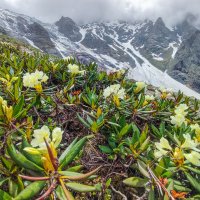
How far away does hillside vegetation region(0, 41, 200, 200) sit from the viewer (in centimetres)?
162

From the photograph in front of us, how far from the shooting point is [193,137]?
2729 mm

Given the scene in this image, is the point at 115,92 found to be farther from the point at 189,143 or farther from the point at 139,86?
the point at 189,143

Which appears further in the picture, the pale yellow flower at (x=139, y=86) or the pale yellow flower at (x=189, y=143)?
the pale yellow flower at (x=139, y=86)

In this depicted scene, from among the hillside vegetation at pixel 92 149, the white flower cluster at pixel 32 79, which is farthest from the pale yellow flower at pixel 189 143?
the white flower cluster at pixel 32 79

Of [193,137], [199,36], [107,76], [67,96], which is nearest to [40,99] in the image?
[67,96]

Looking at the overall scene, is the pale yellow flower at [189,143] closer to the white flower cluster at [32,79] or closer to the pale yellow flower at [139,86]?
the white flower cluster at [32,79]

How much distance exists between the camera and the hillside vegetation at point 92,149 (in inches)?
63.7

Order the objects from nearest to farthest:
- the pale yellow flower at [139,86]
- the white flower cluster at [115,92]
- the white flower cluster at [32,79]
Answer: the white flower cluster at [32,79] → the white flower cluster at [115,92] → the pale yellow flower at [139,86]

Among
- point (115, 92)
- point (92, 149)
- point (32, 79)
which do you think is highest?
point (115, 92)

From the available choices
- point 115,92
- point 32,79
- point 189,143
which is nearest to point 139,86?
point 115,92

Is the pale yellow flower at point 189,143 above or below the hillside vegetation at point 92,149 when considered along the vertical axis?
above

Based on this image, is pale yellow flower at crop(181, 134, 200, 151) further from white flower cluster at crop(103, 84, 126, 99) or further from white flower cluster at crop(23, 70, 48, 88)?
white flower cluster at crop(23, 70, 48, 88)

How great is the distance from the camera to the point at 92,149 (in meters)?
2.75

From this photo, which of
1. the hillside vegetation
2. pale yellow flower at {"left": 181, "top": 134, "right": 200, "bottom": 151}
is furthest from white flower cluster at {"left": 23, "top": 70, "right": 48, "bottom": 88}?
pale yellow flower at {"left": 181, "top": 134, "right": 200, "bottom": 151}
